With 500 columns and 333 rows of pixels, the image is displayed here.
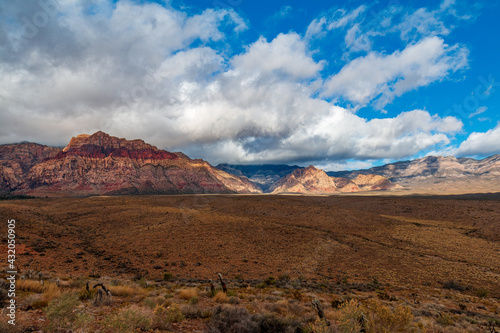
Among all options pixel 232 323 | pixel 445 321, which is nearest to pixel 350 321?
pixel 232 323

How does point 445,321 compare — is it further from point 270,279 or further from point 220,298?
point 270,279

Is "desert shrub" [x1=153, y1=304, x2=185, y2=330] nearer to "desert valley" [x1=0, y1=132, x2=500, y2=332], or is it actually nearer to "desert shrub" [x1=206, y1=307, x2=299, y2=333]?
"desert valley" [x1=0, y1=132, x2=500, y2=332]

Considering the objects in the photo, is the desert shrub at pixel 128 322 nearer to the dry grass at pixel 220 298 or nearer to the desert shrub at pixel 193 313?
the desert shrub at pixel 193 313

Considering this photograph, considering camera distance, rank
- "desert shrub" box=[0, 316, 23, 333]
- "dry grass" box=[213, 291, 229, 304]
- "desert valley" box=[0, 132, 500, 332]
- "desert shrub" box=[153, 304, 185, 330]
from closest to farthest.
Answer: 1. "desert shrub" box=[0, 316, 23, 333]
2. "desert shrub" box=[153, 304, 185, 330]
3. "desert valley" box=[0, 132, 500, 332]
4. "dry grass" box=[213, 291, 229, 304]

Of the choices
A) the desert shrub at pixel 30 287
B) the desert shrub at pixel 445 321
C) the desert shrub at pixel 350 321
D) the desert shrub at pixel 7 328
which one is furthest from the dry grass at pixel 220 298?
the desert shrub at pixel 445 321

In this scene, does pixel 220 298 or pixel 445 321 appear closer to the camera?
pixel 445 321

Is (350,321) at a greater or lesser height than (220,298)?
greater

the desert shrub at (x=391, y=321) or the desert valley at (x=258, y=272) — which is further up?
the desert shrub at (x=391, y=321)

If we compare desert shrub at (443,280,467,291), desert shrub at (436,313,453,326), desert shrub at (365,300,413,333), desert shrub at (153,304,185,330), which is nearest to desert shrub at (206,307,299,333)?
desert shrub at (153,304,185,330)

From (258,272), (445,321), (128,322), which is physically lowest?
(258,272)

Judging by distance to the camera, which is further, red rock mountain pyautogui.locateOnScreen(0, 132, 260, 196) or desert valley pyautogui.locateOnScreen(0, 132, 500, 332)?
red rock mountain pyautogui.locateOnScreen(0, 132, 260, 196)

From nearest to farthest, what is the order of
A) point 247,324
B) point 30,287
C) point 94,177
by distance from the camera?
1. point 247,324
2. point 30,287
3. point 94,177

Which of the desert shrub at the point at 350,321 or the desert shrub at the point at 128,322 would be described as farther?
the desert shrub at the point at 350,321

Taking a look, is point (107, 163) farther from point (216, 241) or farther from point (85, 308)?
point (85, 308)
